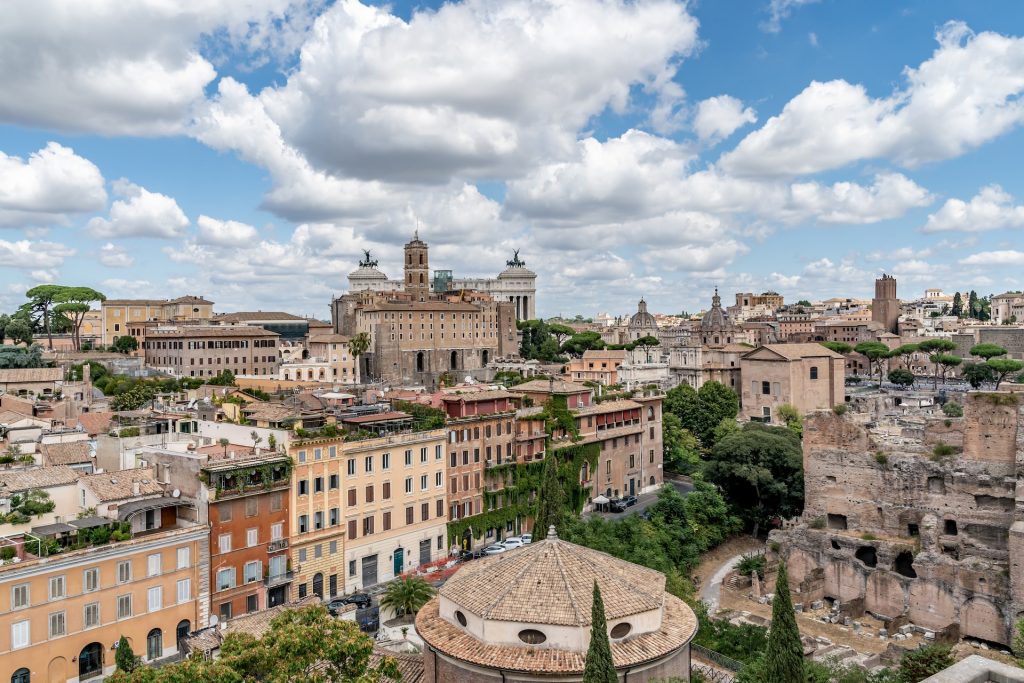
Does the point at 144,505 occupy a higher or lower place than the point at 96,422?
lower

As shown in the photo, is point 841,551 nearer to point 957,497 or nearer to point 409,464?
point 957,497

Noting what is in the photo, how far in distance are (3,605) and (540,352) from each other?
112 metres

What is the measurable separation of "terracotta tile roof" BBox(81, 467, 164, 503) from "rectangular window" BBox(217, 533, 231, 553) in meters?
3.41

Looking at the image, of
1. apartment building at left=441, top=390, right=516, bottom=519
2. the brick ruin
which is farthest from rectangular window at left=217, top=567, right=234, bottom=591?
the brick ruin

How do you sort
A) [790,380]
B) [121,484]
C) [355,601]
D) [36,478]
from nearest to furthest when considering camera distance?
1. [36,478]
2. [121,484]
3. [355,601]
4. [790,380]

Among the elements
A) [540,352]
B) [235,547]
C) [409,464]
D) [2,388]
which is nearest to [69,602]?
[235,547]

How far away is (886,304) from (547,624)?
547ft

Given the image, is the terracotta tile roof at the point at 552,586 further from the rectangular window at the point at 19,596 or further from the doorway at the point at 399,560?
the doorway at the point at 399,560

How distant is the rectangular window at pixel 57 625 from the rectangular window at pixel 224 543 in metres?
6.85

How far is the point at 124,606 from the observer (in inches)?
1243

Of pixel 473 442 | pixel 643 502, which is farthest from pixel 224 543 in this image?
pixel 643 502

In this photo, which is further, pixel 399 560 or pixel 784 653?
pixel 399 560

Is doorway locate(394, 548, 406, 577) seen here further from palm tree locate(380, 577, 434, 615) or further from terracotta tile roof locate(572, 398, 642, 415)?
terracotta tile roof locate(572, 398, 642, 415)

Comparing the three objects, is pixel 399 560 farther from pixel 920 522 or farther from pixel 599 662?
pixel 599 662
